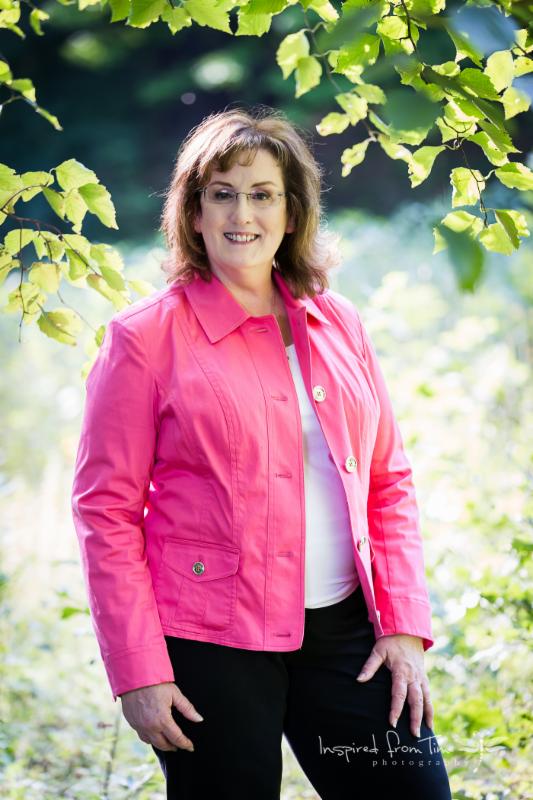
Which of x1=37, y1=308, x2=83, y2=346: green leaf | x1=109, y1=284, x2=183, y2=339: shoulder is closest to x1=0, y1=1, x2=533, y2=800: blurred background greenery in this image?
x1=37, y1=308, x2=83, y2=346: green leaf

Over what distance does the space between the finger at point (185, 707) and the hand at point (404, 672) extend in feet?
1.13

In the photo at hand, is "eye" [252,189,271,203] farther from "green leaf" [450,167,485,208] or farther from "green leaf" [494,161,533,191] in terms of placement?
"green leaf" [494,161,533,191]

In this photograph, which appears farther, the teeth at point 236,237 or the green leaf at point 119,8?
the teeth at point 236,237

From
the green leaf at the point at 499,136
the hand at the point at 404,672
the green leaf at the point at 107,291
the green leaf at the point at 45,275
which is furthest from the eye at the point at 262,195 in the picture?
the hand at the point at 404,672

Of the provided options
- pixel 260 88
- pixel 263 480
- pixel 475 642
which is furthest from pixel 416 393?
pixel 260 88

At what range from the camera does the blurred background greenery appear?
9.00ft

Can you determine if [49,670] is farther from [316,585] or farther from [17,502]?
[316,585]

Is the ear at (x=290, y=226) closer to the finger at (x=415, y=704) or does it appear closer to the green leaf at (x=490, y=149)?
the green leaf at (x=490, y=149)

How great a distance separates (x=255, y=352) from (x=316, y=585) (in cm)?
49

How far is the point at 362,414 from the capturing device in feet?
6.35

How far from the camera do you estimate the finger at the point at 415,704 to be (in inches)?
70.5

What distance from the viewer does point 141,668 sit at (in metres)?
1.65

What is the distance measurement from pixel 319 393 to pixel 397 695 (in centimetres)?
63

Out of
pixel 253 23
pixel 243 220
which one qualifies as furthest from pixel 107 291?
pixel 253 23
